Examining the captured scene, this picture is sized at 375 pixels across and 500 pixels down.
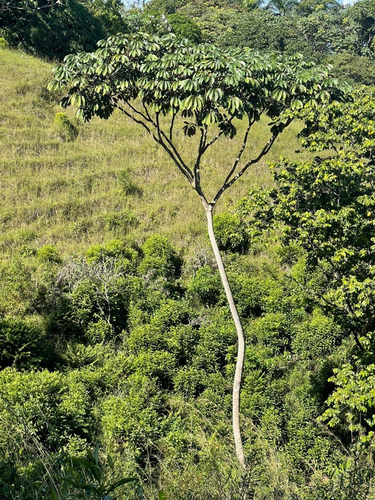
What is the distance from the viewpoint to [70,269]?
10.2m

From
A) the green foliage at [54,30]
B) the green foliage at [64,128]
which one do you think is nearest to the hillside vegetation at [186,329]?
the green foliage at [64,128]

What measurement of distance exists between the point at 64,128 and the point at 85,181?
3.59m

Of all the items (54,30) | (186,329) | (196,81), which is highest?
(54,30)

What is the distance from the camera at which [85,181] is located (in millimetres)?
14992

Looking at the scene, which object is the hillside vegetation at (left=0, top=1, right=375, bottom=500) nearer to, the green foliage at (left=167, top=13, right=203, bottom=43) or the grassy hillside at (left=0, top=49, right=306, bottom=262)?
the grassy hillside at (left=0, top=49, right=306, bottom=262)

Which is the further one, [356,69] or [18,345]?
[356,69]

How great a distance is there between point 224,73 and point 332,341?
225 inches

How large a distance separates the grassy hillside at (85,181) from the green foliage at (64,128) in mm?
242

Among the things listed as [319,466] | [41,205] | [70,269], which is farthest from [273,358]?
[41,205]

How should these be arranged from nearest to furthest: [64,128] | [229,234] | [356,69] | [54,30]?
[229,234]
[64,128]
[54,30]
[356,69]

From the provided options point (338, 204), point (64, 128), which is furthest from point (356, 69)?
point (338, 204)

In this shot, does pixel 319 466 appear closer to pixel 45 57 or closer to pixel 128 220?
pixel 128 220

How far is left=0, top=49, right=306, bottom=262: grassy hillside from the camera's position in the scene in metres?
12.7

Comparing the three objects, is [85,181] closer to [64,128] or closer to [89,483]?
[64,128]
